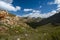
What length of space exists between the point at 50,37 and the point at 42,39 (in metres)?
2.21

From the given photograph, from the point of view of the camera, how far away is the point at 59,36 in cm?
2725

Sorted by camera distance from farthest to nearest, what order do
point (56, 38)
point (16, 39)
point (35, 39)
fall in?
point (56, 38) < point (35, 39) < point (16, 39)

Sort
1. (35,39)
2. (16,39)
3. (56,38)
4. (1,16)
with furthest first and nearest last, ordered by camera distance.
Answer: (1,16), (56,38), (35,39), (16,39)

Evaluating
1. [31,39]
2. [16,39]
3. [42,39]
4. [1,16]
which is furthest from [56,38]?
[1,16]

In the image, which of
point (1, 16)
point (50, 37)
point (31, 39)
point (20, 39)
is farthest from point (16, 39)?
point (1, 16)

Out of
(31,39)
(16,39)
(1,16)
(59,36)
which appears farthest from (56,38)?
(1,16)

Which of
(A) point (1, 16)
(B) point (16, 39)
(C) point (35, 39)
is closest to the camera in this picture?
(B) point (16, 39)

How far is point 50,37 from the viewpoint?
2692 centimetres

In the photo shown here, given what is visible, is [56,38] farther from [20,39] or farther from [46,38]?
[20,39]

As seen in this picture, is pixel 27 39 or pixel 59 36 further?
pixel 59 36

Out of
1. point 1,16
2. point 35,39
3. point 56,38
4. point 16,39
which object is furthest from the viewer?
point 1,16

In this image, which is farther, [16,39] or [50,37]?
[50,37]

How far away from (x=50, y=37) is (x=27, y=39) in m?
5.05

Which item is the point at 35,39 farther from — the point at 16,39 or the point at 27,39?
the point at 16,39
